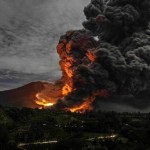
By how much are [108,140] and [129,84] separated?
4590 centimetres

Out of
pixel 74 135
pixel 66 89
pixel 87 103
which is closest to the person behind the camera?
pixel 74 135

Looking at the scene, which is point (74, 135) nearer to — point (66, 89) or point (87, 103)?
point (87, 103)

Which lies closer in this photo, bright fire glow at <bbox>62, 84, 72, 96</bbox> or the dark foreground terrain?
the dark foreground terrain

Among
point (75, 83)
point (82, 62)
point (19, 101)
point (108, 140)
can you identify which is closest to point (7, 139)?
point (108, 140)

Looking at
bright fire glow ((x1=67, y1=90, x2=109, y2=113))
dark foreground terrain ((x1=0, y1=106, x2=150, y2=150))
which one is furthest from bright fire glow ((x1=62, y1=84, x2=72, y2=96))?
dark foreground terrain ((x1=0, y1=106, x2=150, y2=150))

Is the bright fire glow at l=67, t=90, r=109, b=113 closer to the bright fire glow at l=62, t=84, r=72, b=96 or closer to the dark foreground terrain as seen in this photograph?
the bright fire glow at l=62, t=84, r=72, b=96

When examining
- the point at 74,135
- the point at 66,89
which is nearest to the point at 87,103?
the point at 66,89

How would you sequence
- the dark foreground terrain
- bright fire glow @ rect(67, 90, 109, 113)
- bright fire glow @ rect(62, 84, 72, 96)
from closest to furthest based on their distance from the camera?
the dark foreground terrain → bright fire glow @ rect(67, 90, 109, 113) → bright fire glow @ rect(62, 84, 72, 96)

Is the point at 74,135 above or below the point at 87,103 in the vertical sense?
below

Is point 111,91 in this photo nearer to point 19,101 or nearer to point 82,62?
point 82,62

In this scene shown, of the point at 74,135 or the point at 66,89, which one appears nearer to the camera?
the point at 74,135

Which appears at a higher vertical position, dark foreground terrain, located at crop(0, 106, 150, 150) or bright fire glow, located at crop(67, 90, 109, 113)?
bright fire glow, located at crop(67, 90, 109, 113)

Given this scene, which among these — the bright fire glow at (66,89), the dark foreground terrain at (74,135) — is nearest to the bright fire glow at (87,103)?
the bright fire glow at (66,89)

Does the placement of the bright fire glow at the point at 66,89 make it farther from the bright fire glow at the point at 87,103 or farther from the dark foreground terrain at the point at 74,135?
the dark foreground terrain at the point at 74,135
